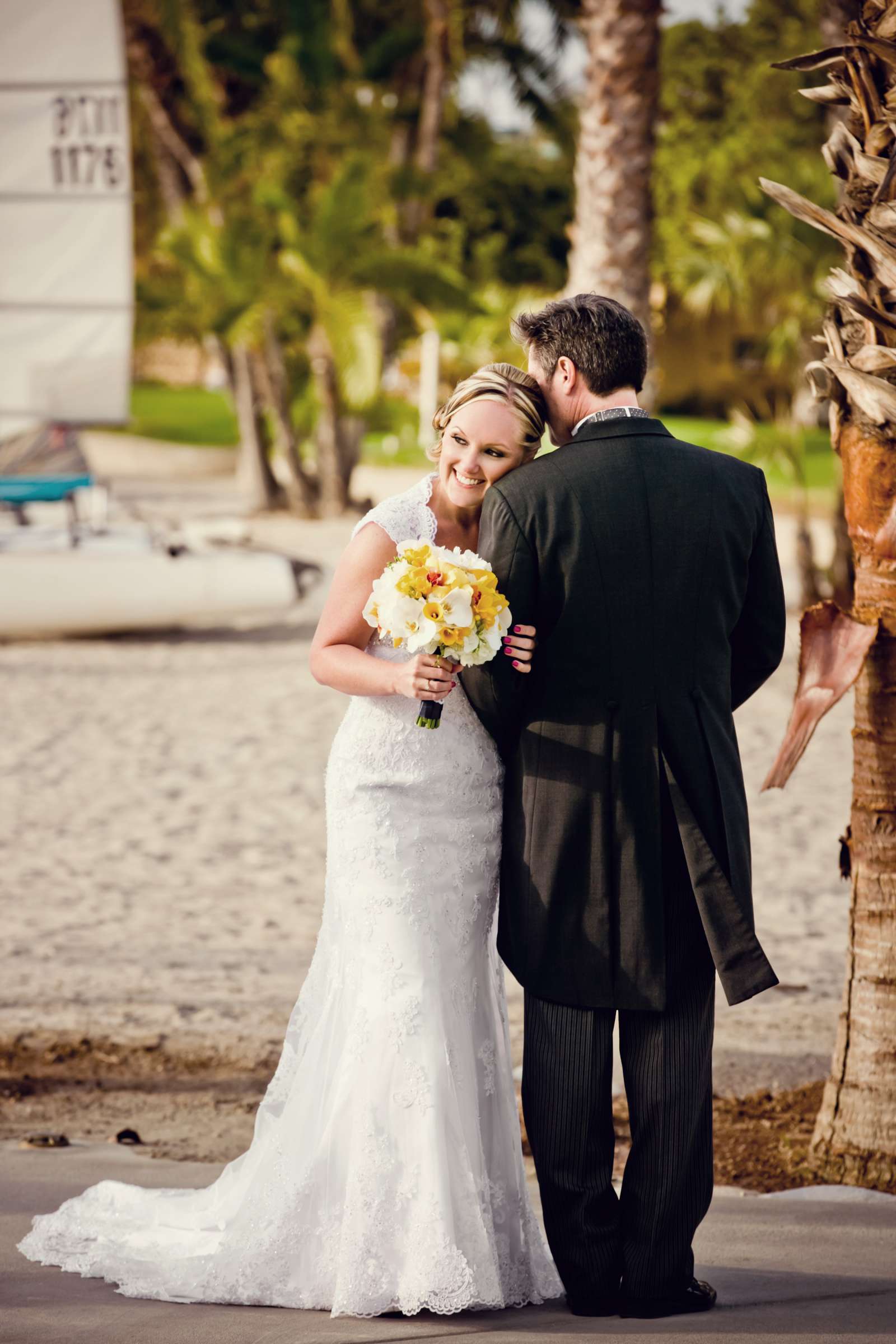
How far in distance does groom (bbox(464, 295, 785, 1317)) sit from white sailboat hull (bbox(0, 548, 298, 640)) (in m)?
10.9

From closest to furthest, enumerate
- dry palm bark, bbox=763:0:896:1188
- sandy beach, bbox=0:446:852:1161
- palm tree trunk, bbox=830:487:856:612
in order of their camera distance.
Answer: dry palm bark, bbox=763:0:896:1188 < sandy beach, bbox=0:446:852:1161 < palm tree trunk, bbox=830:487:856:612

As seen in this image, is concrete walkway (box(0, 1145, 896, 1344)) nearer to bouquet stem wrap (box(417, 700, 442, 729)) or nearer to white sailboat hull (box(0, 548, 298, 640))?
bouquet stem wrap (box(417, 700, 442, 729))

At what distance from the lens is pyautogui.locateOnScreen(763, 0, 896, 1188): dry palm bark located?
372cm

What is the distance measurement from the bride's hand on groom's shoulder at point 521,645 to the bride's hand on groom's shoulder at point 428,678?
0.11 metres

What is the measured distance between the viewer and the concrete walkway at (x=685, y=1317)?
2.80 metres

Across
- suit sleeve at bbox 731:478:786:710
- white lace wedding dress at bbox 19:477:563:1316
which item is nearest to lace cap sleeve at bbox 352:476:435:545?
white lace wedding dress at bbox 19:477:563:1316

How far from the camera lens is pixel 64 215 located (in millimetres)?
13992

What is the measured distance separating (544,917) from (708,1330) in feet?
2.60

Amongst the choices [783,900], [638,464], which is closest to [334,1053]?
[638,464]

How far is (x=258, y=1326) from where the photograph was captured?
9.46ft

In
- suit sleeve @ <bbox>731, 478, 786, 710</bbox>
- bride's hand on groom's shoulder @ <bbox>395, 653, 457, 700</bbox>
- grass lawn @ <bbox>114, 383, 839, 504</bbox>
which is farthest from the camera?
grass lawn @ <bbox>114, 383, 839, 504</bbox>

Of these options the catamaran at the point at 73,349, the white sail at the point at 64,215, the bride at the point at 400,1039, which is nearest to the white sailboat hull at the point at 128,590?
the catamaran at the point at 73,349

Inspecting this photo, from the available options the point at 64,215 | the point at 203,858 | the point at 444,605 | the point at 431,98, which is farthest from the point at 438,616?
the point at 431,98

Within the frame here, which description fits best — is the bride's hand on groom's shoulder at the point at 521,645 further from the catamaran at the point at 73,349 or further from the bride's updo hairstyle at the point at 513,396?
the catamaran at the point at 73,349
